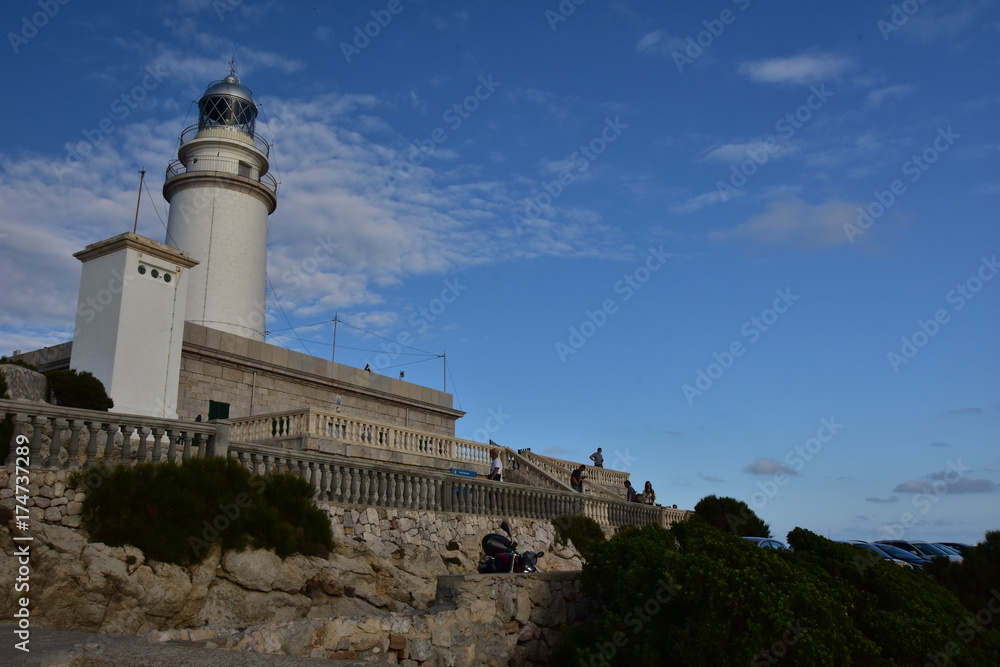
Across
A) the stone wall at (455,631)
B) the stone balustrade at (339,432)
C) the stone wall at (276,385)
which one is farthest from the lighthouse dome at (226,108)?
the stone wall at (455,631)

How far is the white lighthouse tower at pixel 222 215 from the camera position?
26266mm

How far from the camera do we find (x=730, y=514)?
26828 millimetres

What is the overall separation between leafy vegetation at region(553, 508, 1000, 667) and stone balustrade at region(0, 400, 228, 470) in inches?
224

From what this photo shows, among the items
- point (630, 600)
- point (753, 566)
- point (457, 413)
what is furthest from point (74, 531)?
point (457, 413)

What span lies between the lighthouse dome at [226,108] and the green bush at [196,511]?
21944 mm

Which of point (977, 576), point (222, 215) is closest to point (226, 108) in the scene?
point (222, 215)

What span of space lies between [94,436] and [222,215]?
19.2 meters

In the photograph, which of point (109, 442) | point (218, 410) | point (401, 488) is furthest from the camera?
point (218, 410)

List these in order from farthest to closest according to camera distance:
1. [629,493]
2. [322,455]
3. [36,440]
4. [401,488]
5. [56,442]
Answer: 1. [629,493]
2. [401,488]
3. [322,455]
4. [56,442]
5. [36,440]

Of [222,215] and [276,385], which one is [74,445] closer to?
[276,385]

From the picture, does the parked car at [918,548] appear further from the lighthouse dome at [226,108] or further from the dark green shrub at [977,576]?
the lighthouse dome at [226,108]

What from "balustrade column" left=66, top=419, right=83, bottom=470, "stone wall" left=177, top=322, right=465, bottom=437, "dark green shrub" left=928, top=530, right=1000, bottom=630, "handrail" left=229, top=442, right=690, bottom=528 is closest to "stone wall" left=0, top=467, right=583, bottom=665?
"balustrade column" left=66, top=419, right=83, bottom=470

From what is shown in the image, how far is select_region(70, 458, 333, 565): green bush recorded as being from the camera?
8.79 meters

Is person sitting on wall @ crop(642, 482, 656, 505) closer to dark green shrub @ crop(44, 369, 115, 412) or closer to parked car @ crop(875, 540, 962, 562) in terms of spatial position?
parked car @ crop(875, 540, 962, 562)
